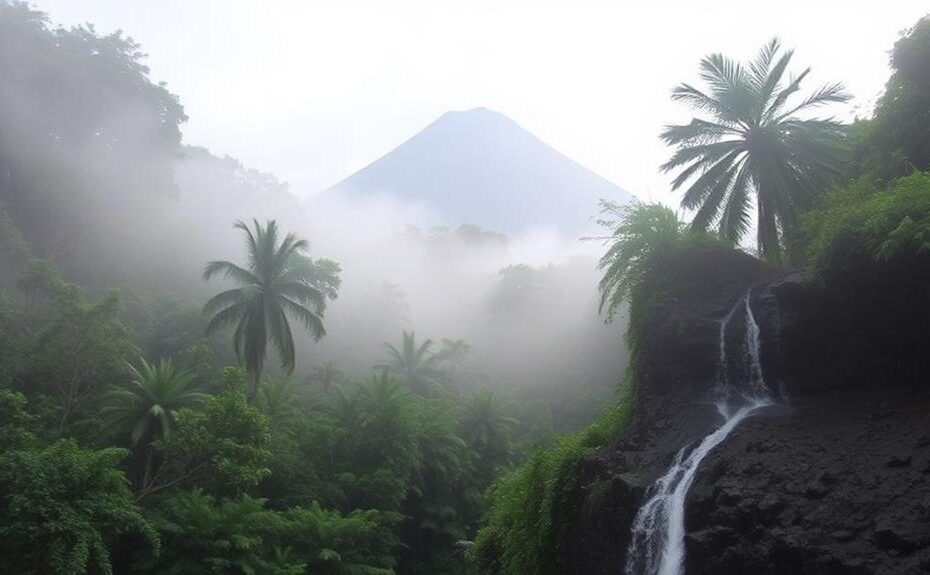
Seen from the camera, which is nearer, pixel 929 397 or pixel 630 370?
pixel 929 397

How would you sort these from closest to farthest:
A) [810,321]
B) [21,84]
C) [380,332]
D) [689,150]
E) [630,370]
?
[810,321]
[630,370]
[689,150]
[21,84]
[380,332]

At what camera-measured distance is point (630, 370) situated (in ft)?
52.6

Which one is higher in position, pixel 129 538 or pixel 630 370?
pixel 630 370

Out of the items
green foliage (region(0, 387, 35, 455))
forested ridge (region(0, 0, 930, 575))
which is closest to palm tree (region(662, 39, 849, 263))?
forested ridge (region(0, 0, 930, 575))

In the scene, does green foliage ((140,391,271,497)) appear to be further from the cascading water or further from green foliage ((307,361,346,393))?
green foliage ((307,361,346,393))

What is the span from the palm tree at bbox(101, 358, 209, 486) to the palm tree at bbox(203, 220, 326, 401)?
3745 mm

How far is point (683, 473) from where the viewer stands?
37.8 feet

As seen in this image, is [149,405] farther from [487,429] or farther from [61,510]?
[487,429]

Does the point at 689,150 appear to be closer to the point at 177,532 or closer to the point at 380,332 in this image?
the point at 177,532

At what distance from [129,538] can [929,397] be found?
19.3 m

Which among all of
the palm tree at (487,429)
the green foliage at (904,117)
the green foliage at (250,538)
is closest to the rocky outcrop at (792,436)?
the green foliage at (904,117)

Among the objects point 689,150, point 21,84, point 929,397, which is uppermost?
point 21,84

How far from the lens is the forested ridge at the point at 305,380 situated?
1404 centimetres

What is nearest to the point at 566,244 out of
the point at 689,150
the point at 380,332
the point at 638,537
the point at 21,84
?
the point at 380,332
